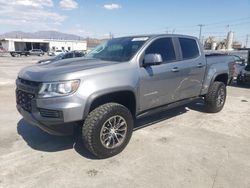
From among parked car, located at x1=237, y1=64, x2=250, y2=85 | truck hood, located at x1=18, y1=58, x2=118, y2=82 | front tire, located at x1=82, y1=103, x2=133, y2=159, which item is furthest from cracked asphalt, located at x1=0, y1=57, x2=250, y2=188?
parked car, located at x1=237, y1=64, x2=250, y2=85

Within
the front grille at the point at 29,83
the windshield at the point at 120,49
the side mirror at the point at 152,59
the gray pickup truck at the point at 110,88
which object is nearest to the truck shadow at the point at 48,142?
the gray pickup truck at the point at 110,88

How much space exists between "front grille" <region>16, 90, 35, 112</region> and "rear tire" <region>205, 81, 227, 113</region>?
425 centimetres

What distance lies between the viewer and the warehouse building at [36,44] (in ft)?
206

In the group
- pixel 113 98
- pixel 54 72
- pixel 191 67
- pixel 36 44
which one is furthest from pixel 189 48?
pixel 36 44

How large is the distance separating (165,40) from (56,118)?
8.61 ft

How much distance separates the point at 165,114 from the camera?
248 inches

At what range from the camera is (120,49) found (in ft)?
15.6

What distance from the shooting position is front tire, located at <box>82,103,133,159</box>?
3709 millimetres

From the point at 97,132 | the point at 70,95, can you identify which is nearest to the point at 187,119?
the point at 97,132

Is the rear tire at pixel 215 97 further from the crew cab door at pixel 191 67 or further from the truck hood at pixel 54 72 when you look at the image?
the truck hood at pixel 54 72

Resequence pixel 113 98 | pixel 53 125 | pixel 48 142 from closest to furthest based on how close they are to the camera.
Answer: pixel 53 125, pixel 113 98, pixel 48 142

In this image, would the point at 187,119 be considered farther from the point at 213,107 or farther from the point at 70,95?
the point at 70,95

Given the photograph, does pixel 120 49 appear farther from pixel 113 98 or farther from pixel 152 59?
pixel 113 98

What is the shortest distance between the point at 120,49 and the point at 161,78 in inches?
36.6
